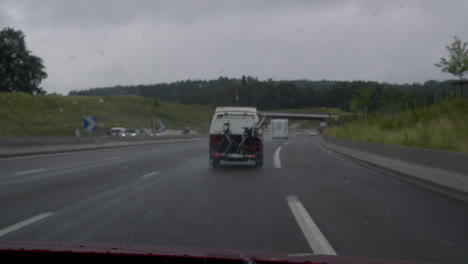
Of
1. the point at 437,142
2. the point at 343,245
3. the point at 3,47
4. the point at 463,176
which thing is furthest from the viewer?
the point at 3,47

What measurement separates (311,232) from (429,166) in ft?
22.8

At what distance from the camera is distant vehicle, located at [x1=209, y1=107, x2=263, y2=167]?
60.1 ft

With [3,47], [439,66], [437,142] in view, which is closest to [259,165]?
[437,142]

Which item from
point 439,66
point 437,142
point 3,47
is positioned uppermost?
point 3,47

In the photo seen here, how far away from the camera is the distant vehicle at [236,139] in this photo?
1833cm

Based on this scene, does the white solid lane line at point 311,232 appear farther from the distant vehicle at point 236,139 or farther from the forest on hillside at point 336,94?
the forest on hillside at point 336,94

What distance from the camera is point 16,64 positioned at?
94125mm

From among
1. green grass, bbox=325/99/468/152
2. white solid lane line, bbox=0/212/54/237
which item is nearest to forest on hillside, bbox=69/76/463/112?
green grass, bbox=325/99/468/152

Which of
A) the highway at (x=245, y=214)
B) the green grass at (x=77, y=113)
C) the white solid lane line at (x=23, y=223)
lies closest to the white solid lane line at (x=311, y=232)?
the highway at (x=245, y=214)

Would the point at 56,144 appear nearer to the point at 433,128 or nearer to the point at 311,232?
the point at 433,128

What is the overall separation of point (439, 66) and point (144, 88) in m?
115

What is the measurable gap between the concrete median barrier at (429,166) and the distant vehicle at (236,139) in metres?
4.66

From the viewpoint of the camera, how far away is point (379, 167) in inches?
708

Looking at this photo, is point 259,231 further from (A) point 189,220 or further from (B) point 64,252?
(B) point 64,252
